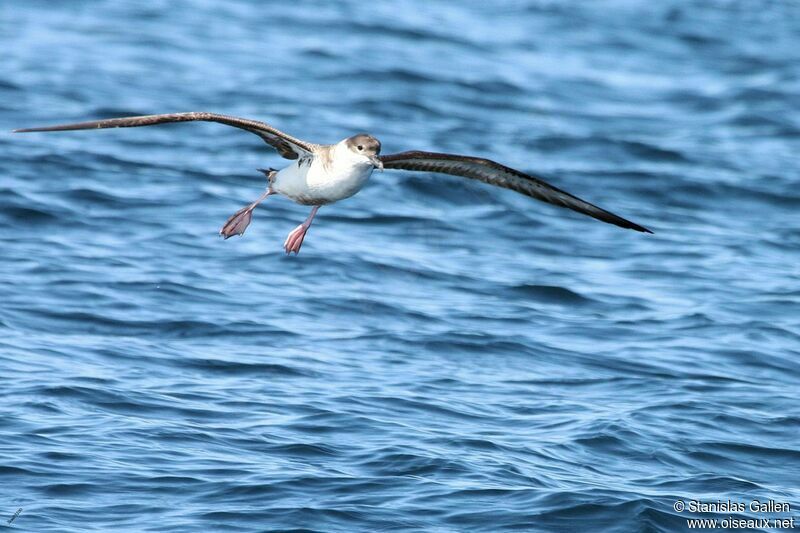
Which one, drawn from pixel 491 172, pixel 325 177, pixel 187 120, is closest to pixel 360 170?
pixel 325 177

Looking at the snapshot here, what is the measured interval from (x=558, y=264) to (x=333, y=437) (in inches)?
222

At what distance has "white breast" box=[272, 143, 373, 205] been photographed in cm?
878

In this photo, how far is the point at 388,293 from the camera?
12844 mm

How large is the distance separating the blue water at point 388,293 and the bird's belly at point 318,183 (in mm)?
1591

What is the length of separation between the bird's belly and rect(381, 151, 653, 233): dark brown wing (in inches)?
9.2

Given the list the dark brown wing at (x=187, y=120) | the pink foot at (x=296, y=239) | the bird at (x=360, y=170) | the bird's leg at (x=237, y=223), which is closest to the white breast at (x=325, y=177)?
the bird at (x=360, y=170)

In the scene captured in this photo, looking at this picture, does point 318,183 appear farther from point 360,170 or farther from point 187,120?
point 187,120

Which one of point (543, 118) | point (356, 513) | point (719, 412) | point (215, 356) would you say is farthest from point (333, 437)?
point (543, 118)

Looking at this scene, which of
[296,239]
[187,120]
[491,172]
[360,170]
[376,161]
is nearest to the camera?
[187,120]

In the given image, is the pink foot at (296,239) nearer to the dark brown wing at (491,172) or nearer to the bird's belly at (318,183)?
the bird's belly at (318,183)

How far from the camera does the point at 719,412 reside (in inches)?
410

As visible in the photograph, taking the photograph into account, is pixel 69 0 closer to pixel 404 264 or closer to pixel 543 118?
pixel 543 118

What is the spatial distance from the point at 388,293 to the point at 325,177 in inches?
157

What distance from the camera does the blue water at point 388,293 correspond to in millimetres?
8719
